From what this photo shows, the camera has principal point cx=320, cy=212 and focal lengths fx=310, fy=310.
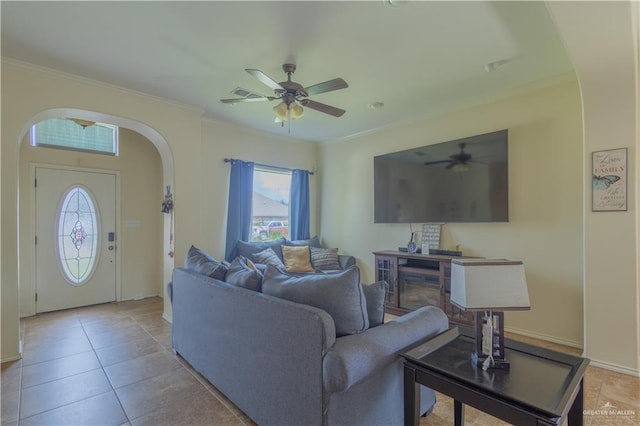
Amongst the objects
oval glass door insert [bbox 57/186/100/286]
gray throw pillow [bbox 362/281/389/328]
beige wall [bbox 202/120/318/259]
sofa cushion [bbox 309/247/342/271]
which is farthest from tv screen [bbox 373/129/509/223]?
oval glass door insert [bbox 57/186/100/286]

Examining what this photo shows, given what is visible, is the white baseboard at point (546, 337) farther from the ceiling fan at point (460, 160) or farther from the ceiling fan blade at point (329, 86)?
the ceiling fan blade at point (329, 86)

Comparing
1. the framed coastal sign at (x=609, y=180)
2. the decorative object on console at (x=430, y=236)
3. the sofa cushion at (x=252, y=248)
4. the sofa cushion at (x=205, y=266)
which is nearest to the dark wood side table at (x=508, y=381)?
the sofa cushion at (x=205, y=266)

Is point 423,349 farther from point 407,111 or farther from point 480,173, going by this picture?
point 407,111

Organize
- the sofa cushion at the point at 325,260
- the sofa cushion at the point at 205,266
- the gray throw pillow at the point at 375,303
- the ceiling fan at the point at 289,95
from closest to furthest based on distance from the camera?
the gray throw pillow at the point at 375,303 < the sofa cushion at the point at 205,266 < the ceiling fan at the point at 289,95 < the sofa cushion at the point at 325,260

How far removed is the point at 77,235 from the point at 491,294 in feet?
17.3

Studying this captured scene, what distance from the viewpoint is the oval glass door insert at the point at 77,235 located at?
437 cm

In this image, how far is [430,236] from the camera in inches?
166

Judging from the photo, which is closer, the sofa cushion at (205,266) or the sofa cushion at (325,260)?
the sofa cushion at (205,266)

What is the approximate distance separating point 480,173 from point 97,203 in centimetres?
534

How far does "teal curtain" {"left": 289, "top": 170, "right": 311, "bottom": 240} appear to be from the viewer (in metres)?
5.64

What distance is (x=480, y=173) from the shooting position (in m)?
3.70

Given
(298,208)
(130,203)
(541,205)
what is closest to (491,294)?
(541,205)

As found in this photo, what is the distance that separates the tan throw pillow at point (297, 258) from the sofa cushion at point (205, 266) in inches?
82.0

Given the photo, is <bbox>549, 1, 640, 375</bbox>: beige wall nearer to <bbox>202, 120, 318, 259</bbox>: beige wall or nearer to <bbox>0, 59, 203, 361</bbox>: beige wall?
<bbox>0, 59, 203, 361</bbox>: beige wall
